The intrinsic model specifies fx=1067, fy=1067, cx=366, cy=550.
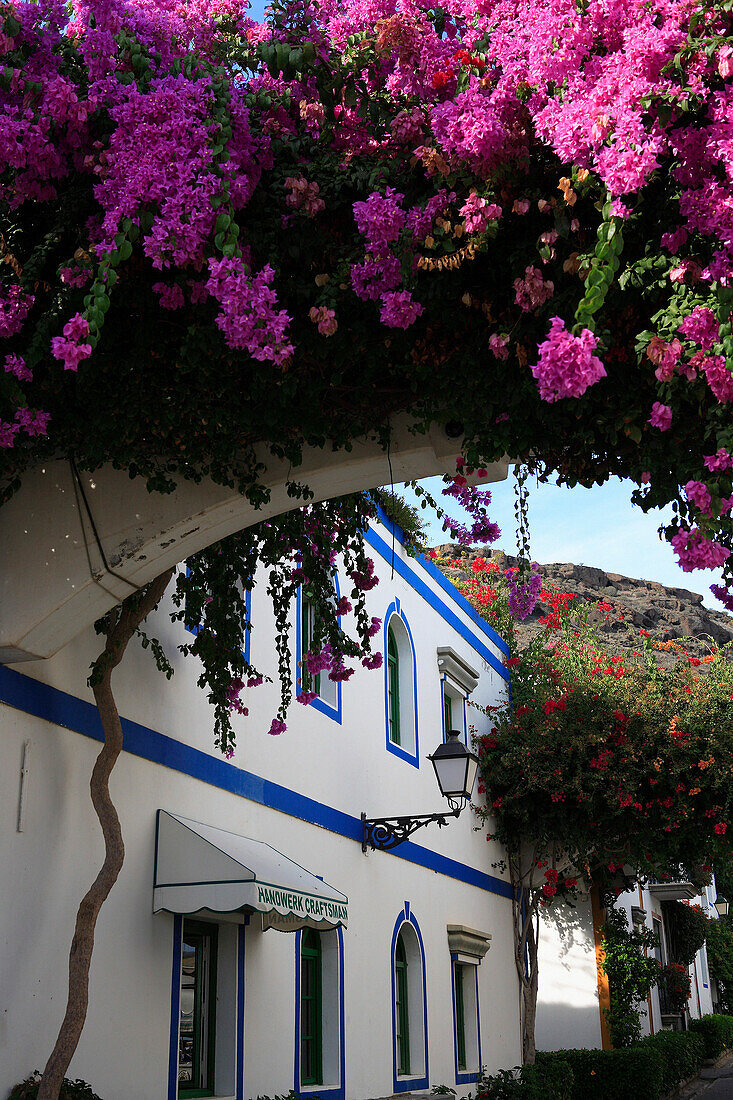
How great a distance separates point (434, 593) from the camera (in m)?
11.9

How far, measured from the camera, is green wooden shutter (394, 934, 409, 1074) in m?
9.30

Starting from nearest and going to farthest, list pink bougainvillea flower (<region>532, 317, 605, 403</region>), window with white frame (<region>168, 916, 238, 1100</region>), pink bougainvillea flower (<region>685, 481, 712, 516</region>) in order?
pink bougainvillea flower (<region>532, 317, 605, 403</region>) < pink bougainvillea flower (<region>685, 481, 712, 516</region>) < window with white frame (<region>168, 916, 238, 1100</region>)

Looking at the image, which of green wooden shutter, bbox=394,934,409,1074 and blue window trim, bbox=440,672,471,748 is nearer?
green wooden shutter, bbox=394,934,409,1074

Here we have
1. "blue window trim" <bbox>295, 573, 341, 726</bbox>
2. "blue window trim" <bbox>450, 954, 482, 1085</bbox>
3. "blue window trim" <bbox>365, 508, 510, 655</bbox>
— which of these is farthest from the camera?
"blue window trim" <bbox>450, 954, 482, 1085</bbox>

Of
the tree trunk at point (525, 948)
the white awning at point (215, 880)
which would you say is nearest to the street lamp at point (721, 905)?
the tree trunk at point (525, 948)

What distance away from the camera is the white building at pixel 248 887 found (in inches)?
190

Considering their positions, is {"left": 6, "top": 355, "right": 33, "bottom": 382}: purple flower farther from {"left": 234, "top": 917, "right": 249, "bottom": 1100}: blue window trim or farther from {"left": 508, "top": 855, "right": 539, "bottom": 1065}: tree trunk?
{"left": 508, "top": 855, "right": 539, "bottom": 1065}: tree trunk

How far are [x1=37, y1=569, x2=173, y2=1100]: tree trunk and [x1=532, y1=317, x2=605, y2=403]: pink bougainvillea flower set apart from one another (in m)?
2.76

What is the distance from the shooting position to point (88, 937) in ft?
14.9

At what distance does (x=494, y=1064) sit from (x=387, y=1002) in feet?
11.6

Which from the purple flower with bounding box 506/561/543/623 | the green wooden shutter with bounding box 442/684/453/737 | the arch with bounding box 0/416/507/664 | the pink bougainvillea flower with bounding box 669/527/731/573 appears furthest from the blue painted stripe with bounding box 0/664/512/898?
the pink bougainvillea flower with bounding box 669/527/731/573

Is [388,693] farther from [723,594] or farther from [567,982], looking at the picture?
[567,982]

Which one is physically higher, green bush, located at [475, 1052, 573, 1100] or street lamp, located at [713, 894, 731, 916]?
street lamp, located at [713, 894, 731, 916]

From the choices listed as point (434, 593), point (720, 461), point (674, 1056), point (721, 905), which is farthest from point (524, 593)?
point (721, 905)
